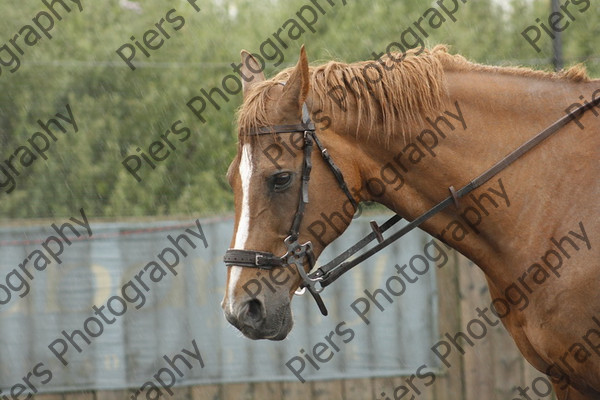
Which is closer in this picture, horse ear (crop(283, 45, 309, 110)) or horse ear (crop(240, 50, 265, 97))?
horse ear (crop(283, 45, 309, 110))

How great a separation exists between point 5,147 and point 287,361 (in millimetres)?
3330

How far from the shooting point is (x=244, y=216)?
10.8 ft

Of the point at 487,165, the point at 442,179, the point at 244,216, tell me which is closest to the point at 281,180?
the point at 244,216

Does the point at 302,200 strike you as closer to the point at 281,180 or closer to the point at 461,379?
the point at 281,180

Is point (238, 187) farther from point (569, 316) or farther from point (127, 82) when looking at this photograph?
point (127, 82)

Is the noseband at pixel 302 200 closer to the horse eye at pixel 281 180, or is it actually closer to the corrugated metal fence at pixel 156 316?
the horse eye at pixel 281 180

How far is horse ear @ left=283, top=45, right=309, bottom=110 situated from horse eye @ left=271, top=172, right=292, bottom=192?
0.31 m

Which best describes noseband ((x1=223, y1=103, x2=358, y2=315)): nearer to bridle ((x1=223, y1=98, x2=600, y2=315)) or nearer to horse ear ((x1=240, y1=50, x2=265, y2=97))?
bridle ((x1=223, y1=98, x2=600, y2=315))

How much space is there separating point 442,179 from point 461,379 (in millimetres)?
3643

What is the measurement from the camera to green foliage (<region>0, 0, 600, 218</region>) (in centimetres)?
719

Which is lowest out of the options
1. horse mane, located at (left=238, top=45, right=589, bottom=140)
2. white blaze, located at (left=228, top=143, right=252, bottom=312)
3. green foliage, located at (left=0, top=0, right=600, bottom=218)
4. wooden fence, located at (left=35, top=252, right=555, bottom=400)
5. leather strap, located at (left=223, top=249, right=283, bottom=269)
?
wooden fence, located at (left=35, top=252, right=555, bottom=400)

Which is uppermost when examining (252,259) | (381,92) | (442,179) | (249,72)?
(249,72)

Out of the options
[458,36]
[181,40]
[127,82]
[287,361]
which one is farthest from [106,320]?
[458,36]

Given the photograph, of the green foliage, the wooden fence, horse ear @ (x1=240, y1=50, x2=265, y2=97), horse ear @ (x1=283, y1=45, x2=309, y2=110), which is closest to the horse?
horse ear @ (x1=283, y1=45, x2=309, y2=110)
